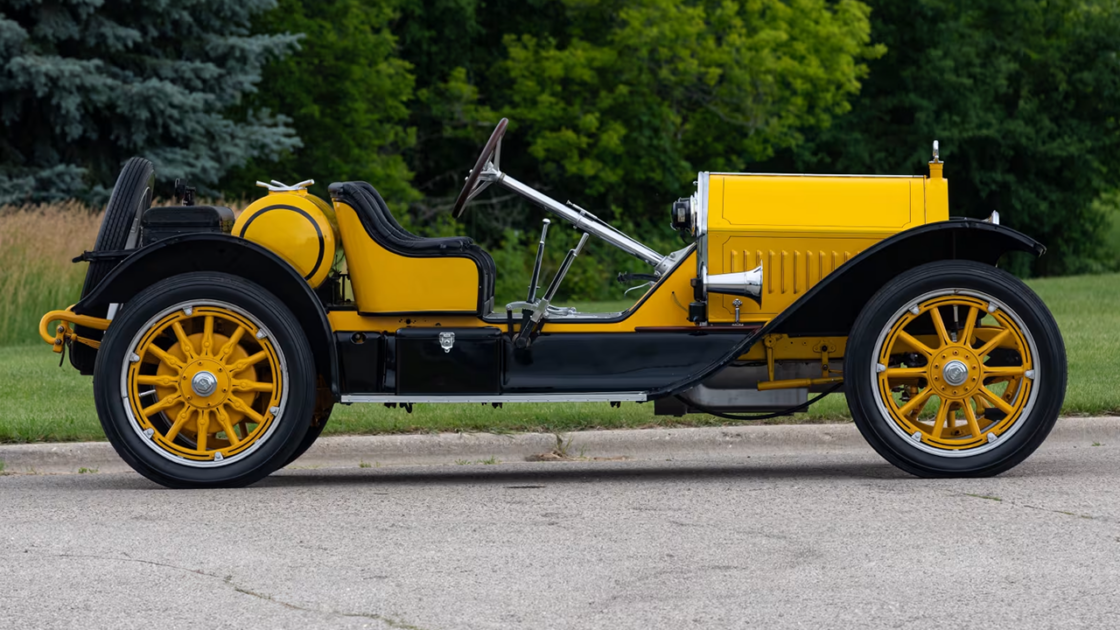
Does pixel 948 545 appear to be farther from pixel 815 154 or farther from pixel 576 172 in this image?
pixel 815 154

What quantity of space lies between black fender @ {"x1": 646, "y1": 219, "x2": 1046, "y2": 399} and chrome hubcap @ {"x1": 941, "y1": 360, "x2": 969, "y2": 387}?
1.52 ft

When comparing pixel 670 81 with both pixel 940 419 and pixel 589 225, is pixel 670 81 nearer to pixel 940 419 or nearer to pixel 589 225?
pixel 589 225

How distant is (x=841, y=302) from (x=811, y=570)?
1899 millimetres

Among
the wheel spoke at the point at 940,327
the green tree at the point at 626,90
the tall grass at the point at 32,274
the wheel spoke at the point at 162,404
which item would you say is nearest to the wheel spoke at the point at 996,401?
the wheel spoke at the point at 940,327

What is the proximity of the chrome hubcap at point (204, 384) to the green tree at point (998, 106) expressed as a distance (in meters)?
26.7

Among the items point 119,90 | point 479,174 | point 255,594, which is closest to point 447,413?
point 479,174

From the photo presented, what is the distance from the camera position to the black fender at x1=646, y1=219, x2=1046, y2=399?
Answer: 5.97m

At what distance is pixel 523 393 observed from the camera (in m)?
6.14

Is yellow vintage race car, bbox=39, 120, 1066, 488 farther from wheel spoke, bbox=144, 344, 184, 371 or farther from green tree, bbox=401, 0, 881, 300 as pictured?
green tree, bbox=401, 0, 881, 300

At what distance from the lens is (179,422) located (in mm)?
6078

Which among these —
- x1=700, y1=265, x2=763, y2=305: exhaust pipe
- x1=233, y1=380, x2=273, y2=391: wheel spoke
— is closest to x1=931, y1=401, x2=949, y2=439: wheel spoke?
x1=700, y1=265, x2=763, y2=305: exhaust pipe

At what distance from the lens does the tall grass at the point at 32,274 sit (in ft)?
44.7

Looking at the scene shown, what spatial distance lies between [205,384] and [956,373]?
3.16m

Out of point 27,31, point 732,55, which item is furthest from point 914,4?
point 27,31
